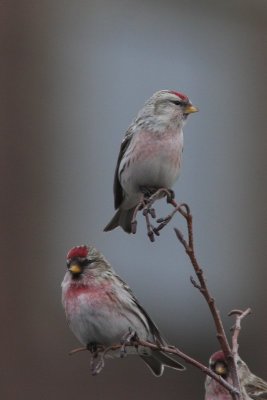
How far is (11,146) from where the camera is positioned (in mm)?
11461

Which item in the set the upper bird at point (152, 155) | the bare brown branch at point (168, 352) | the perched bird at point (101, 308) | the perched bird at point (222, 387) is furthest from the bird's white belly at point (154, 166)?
the bare brown branch at point (168, 352)

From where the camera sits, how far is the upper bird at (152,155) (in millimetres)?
5012

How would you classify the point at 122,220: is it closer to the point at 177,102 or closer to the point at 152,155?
the point at 152,155

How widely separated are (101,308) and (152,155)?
761 mm

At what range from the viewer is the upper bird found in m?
5.01

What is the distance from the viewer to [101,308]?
4.57 m

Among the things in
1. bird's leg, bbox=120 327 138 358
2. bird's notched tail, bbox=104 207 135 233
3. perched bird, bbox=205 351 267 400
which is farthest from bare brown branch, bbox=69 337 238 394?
perched bird, bbox=205 351 267 400

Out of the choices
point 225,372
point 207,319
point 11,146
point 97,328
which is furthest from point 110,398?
point 97,328

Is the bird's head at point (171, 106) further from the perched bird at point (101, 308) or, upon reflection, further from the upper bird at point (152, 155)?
the perched bird at point (101, 308)

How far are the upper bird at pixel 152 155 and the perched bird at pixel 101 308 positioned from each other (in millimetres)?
318

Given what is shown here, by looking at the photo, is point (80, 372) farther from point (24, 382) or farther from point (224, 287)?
point (224, 287)

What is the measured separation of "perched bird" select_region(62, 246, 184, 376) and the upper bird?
0.32 meters

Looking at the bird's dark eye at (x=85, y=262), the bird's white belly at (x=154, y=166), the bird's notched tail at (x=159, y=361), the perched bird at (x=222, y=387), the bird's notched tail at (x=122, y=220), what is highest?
the bird's white belly at (x=154, y=166)

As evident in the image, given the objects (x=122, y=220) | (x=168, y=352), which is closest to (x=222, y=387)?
(x=122, y=220)
